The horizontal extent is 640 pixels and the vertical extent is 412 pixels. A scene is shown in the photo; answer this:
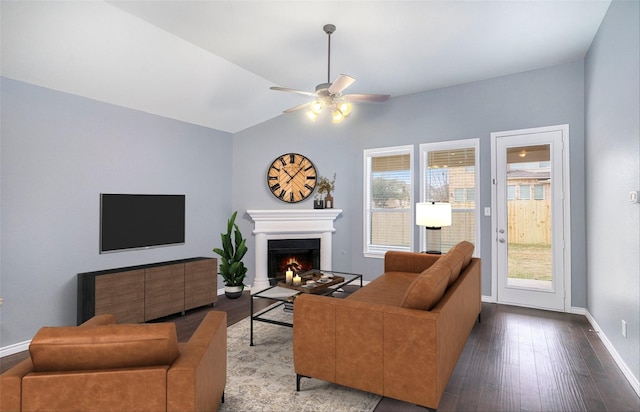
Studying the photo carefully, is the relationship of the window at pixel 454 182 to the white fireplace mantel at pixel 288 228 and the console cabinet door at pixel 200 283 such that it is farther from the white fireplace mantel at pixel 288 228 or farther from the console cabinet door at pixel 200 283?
the console cabinet door at pixel 200 283

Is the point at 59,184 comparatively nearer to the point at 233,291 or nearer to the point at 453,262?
the point at 233,291

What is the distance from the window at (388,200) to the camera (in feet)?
17.1

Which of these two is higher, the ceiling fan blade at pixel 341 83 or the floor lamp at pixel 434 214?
the ceiling fan blade at pixel 341 83

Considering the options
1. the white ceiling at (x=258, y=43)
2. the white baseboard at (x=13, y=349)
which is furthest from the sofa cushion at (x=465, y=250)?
the white baseboard at (x=13, y=349)

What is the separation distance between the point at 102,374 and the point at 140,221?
3.05 meters

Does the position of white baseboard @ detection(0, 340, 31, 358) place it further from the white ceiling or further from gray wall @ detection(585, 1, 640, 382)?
gray wall @ detection(585, 1, 640, 382)

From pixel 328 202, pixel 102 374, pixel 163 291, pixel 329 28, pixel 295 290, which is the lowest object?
pixel 163 291

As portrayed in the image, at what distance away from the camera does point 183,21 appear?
10.1 ft

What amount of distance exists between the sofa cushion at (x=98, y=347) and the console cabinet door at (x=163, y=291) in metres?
2.50

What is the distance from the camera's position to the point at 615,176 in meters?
2.82

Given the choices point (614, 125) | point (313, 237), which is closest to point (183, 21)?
point (313, 237)

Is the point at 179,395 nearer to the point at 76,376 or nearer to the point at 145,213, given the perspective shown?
the point at 76,376

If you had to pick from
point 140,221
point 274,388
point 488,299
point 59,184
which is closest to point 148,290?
point 140,221

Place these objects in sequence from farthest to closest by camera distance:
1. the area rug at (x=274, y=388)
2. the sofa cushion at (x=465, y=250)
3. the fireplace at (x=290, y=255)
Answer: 1. the fireplace at (x=290, y=255)
2. the sofa cushion at (x=465, y=250)
3. the area rug at (x=274, y=388)
